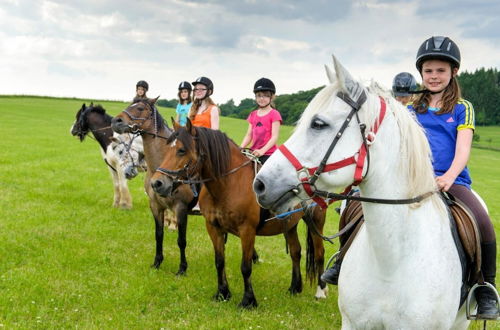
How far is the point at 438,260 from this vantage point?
108 inches

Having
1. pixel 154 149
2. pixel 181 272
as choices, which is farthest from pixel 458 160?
pixel 154 149

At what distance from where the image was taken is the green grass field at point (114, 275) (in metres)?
5.19

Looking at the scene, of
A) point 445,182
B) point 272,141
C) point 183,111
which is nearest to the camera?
point 445,182

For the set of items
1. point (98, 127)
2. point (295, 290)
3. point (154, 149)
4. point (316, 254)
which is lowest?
point (295, 290)

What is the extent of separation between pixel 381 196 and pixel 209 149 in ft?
10.9

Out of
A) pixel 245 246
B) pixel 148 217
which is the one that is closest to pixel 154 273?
pixel 245 246

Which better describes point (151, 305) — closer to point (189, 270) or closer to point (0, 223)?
point (189, 270)

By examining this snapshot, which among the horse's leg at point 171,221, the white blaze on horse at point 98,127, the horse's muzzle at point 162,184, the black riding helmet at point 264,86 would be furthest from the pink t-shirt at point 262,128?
the white blaze on horse at point 98,127

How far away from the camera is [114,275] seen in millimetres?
6559

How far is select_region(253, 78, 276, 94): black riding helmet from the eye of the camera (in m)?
6.29

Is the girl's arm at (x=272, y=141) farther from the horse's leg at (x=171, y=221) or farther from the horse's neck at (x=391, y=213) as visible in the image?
the horse's leg at (x=171, y=221)

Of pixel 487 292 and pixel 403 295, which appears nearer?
pixel 403 295

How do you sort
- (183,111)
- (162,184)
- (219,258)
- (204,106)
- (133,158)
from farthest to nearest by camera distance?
(133,158) → (183,111) → (204,106) → (219,258) → (162,184)

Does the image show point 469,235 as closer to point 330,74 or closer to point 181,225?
point 330,74
